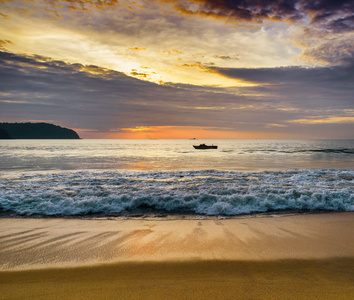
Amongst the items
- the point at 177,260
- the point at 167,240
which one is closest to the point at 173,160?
the point at 167,240

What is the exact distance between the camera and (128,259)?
5.16 m

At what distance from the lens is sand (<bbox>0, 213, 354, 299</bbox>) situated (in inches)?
158

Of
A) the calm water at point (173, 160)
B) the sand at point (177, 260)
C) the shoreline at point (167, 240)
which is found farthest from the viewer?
the calm water at point (173, 160)

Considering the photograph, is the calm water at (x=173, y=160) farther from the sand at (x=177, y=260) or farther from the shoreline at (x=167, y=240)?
the sand at (x=177, y=260)

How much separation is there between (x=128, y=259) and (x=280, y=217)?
6422mm

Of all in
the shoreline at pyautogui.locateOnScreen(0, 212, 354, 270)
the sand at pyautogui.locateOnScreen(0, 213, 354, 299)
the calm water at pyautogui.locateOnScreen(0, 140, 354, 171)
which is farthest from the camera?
the calm water at pyautogui.locateOnScreen(0, 140, 354, 171)

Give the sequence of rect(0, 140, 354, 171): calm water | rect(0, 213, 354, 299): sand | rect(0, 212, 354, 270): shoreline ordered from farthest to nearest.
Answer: rect(0, 140, 354, 171): calm water < rect(0, 212, 354, 270): shoreline < rect(0, 213, 354, 299): sand

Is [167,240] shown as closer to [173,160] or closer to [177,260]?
[177,260]

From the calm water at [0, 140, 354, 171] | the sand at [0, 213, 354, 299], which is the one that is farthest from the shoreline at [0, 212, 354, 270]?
the calm water at [0, 140, 354, 171]

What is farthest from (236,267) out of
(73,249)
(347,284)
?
(73,249)

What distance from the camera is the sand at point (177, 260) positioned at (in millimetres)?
4016

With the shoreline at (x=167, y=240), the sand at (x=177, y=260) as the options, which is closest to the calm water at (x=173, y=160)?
the shoreline at (x=167, y=240)

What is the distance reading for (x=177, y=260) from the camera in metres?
5.11

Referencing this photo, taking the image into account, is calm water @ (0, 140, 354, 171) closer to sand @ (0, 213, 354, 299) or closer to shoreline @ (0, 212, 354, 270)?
shoreline @ (0, 212, 354, 270)
